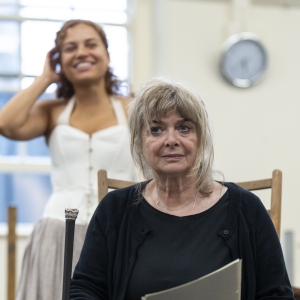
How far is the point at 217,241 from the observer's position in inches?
64.7

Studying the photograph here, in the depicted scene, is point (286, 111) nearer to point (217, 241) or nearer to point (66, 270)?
point (217, 241)

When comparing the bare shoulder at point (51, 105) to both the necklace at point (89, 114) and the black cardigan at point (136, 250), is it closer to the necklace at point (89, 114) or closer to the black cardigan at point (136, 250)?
the necklace at point (89, 114)

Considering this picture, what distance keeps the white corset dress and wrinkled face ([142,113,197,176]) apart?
32.3 inches

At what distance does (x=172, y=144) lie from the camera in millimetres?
1665

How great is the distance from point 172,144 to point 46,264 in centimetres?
98

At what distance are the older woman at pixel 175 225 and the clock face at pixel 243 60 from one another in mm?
3224

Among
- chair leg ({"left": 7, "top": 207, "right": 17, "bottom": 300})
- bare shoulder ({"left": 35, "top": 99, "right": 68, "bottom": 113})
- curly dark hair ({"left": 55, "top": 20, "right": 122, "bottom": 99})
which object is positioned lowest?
chair leg ({"left": 7, "top": 207, "right": 17, "bottom": 300})

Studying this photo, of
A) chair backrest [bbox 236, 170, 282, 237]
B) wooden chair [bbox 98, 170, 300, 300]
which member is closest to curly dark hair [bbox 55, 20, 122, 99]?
wooden chair [bbox 98, 170, 300, 300]

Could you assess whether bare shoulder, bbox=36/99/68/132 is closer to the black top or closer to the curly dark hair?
the curly dark hair

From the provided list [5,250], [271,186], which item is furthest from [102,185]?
[5,250]

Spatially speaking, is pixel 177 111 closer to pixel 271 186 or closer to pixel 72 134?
pixel 271 186

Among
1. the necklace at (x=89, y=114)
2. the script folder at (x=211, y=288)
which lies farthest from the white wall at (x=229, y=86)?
the script folder at (x=211, y=288)

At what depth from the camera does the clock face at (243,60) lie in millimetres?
4898

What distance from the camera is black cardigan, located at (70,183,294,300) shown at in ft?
5.27
